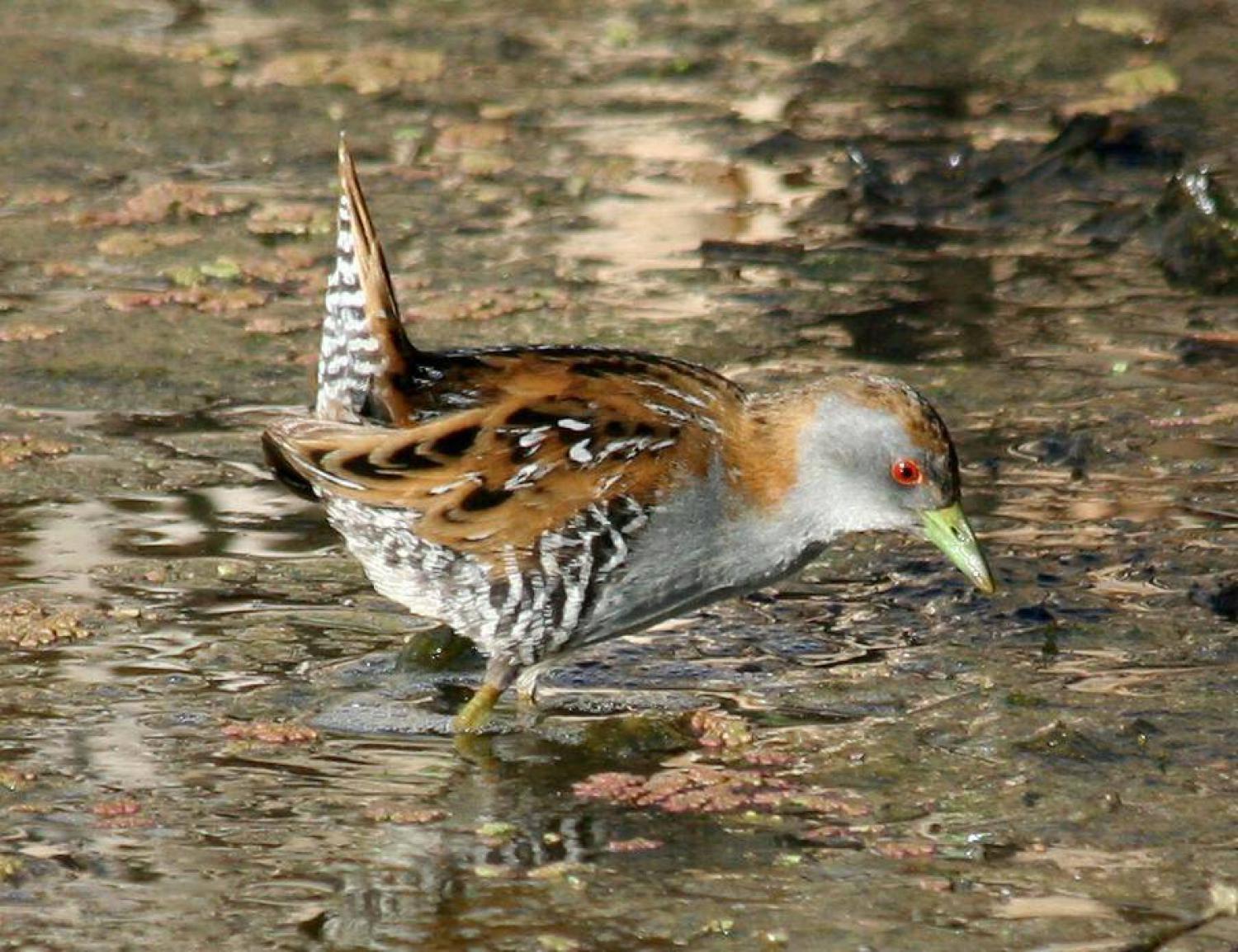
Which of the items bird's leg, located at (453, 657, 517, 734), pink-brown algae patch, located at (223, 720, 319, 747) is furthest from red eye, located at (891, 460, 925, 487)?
pink-brown algae patch, located at (223, 720, 319, 747)

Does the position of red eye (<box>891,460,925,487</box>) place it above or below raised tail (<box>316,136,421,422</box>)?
below

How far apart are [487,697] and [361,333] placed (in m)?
0.87

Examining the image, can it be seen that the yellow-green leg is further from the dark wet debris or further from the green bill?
the dark wet debris

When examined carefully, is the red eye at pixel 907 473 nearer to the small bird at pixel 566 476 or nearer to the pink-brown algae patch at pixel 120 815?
the small bird at pixel 566 476

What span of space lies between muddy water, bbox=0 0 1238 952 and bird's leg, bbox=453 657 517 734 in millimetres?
61

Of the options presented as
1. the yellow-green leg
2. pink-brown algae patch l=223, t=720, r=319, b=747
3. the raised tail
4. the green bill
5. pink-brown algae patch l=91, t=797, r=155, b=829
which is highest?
the raised tail

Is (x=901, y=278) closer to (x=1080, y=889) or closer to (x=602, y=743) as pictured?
(x=602, y=743)

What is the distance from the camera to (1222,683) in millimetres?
5840

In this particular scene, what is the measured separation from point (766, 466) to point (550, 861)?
1.16 meters

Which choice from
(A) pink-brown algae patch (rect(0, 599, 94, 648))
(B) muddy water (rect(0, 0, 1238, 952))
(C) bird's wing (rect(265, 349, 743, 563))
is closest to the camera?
(B) muddy water (rect(0, 0, 1238, 952))

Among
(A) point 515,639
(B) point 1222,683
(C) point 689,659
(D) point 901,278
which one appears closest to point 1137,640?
(B) point 1222,683

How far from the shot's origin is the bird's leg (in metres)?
5.62

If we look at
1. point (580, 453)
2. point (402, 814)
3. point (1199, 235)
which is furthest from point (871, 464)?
point (1199, 235)

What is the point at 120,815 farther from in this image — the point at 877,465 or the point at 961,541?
the point at 961,541
